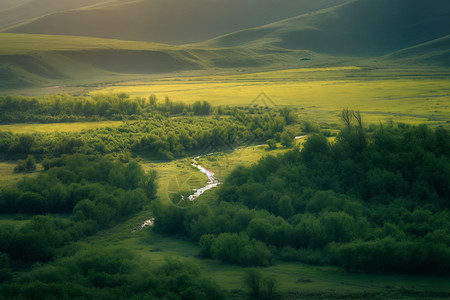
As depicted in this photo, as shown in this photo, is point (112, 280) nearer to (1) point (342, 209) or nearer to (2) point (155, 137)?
(1) point (342, 209)

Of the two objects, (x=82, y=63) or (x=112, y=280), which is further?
(x=82, y=63)

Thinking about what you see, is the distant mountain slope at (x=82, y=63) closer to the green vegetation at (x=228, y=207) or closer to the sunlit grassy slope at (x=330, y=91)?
the sunlit grassy slope at (x=330, y=91)

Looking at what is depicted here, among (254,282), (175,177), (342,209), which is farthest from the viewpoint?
(175,177)

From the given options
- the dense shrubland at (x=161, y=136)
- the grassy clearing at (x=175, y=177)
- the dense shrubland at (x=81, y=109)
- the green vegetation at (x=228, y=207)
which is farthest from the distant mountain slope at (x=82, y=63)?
the grassy clearing at (x=175, y=177)

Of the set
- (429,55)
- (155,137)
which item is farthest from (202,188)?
(429,55)

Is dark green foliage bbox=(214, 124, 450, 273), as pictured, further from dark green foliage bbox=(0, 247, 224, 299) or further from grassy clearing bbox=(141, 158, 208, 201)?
dark green foliage bbox=(0, 247, 224, 299)

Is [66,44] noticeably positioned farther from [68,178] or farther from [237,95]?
[68,178]
